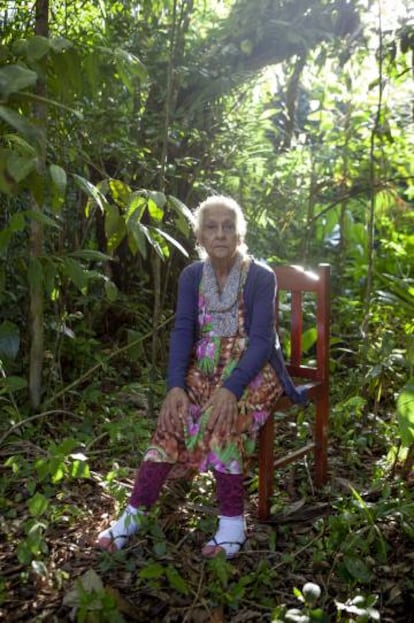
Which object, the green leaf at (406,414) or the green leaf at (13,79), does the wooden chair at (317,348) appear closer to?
the green leaf at (406,414)

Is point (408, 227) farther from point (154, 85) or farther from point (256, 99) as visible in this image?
point (154, 85)

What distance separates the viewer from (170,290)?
4.69m

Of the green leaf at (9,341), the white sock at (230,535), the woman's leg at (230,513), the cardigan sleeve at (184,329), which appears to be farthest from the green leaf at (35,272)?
the white sock at (230,535)

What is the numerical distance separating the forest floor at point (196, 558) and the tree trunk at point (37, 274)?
378 millimetres

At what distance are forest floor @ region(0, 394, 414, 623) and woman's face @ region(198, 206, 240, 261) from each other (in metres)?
0.89

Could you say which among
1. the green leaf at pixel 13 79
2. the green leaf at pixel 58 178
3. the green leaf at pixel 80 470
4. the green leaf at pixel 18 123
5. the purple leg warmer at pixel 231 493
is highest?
the green leaf at pixel 13 79

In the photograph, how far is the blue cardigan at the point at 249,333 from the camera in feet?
8.53

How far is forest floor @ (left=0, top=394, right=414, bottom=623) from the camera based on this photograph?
212 cm

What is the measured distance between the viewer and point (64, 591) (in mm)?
2197

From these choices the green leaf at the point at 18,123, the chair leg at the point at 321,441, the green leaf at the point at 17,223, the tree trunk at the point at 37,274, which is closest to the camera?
the green leaf at the point at 18,123

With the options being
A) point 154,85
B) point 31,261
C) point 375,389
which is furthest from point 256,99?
point 31,261

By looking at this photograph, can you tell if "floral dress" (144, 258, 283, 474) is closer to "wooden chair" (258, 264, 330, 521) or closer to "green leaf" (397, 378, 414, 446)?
"wooden chair" (258, 264, 330, 521)

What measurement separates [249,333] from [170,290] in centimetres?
202

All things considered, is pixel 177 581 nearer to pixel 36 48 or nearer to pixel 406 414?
pixel 406 414
